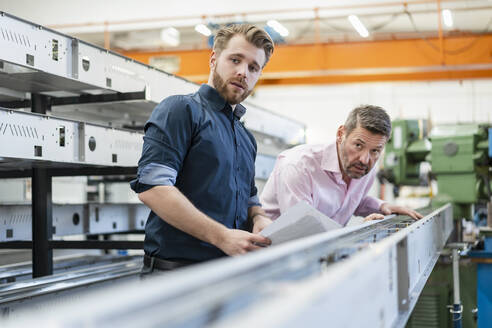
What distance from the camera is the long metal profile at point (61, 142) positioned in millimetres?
2137

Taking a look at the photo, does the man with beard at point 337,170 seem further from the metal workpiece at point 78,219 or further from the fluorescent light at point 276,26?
the fluorescent light at point 276,26

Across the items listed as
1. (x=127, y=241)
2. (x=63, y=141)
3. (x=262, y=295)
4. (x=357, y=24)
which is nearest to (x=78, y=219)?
(x=127, y=241)

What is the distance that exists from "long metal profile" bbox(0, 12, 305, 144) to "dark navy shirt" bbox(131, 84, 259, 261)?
990 millimetres

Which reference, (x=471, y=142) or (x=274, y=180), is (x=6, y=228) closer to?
(x=274, y=180)

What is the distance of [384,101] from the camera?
11961 millimetres

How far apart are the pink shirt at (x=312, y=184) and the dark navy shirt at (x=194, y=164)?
1.59 feet

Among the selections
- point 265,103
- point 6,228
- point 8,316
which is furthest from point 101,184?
point 265,103

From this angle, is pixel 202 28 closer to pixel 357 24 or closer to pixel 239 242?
pixel 357 24

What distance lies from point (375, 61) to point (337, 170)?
5.53 m

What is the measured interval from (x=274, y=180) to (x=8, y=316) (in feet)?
3.92

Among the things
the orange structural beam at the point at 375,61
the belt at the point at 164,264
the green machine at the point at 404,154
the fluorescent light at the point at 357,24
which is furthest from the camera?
the orange structural beam at the point at 375,61

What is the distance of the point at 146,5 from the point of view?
809 centimetres

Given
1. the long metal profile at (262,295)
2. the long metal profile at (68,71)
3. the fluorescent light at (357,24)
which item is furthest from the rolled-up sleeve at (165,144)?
the fluorescent light at (357,24)

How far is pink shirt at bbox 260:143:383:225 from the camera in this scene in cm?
212
